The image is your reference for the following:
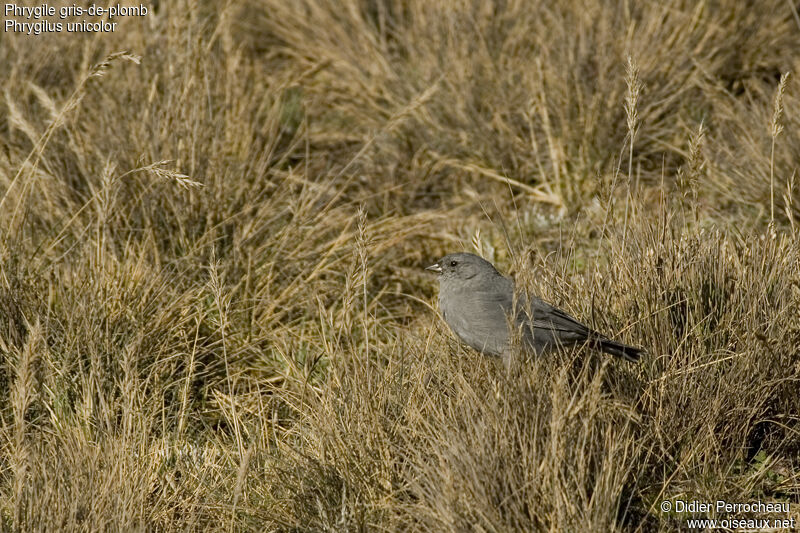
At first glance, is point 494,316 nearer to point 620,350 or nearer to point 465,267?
point 465,267

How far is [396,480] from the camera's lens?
3.35m

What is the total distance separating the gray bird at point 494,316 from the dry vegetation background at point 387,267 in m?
0.10

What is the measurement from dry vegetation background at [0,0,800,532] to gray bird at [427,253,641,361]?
0.34ft

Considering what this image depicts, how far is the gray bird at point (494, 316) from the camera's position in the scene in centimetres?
361

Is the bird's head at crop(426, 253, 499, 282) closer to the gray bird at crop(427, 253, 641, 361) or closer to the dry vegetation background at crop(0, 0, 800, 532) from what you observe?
the gray bird at crop(427, 253, 641, 361)

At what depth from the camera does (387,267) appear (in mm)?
5562

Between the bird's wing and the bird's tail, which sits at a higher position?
the bird's wing

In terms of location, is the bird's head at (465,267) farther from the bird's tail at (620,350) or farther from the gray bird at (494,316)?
the bird's tail at (620,350)

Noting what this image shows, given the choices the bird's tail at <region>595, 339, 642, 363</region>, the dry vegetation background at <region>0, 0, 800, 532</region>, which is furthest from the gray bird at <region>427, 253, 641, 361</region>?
the dry vegetation background at <region>0, 0, 800, 532</region>

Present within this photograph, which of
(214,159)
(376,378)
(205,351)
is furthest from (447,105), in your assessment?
(376,378)

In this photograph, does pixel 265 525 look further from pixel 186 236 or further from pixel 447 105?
pixel 447 105

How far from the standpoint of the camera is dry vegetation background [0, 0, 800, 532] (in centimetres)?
325

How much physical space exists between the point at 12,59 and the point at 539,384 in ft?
15.1

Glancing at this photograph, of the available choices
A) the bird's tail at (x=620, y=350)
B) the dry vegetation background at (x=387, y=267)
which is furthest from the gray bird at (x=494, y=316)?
the dry vegetation background at (x=387, y=267)
